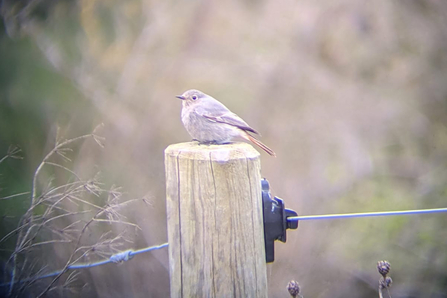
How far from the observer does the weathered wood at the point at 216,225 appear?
158 cm

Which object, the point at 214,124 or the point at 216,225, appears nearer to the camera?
the point at 216,225

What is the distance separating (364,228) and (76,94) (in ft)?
14.7

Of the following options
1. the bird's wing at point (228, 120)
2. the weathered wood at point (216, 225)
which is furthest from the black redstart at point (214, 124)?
the weathered wood at point (216, 225)

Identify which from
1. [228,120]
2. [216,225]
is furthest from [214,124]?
[216,225]

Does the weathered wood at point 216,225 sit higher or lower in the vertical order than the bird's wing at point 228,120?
lower

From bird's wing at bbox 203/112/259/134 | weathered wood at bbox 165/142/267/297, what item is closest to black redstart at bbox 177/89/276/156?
bird's wing at bbox 203/112/259/134

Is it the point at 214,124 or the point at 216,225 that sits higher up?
the point at 214,124

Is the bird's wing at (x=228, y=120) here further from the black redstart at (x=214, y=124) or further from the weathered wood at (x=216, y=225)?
the weathered wood at (x=216, y=225)

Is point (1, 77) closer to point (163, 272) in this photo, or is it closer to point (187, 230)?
point (163, 272)

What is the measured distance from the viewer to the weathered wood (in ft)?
5.17

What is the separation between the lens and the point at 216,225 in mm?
1573

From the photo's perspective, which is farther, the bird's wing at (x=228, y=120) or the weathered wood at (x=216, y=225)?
the bird's wing at (x=228, y=120)

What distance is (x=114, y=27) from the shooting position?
590 cm

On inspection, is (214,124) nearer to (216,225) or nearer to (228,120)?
(228,120)
